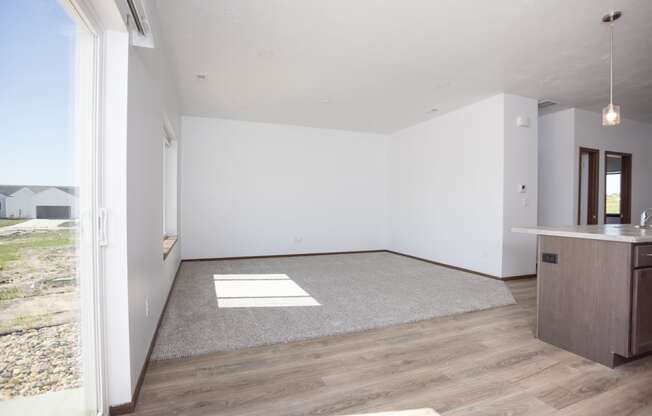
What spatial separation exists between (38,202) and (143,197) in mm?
1016

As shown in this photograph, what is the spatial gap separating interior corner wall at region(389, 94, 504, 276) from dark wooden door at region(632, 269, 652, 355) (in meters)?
2.42

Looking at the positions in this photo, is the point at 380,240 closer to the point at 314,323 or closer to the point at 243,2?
the point at 314,323

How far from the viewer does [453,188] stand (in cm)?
539

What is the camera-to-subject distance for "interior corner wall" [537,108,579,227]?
528 centimetres

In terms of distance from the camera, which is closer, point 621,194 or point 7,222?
point 7,222

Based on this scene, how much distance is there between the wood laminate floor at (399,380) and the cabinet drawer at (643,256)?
0.70 metres

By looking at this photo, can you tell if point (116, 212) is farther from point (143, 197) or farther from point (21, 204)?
point (21, 204)

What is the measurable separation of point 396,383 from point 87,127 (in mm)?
2133

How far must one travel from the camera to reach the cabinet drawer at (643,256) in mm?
2061

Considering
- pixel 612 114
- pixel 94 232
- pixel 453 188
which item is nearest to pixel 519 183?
pixel 453 188

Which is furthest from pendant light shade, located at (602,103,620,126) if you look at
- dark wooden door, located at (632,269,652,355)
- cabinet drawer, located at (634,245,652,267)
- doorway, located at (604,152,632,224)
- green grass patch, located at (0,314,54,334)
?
doorway, located at (604,152,632,224)

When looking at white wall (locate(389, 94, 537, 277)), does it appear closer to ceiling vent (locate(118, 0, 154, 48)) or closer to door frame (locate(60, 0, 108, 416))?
ceiling vent (locate(118, 0, 154, 48))

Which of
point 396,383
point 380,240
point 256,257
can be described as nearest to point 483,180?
point 380,240

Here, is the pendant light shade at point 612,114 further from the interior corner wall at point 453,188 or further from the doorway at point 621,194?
the doorway at point 621,194
